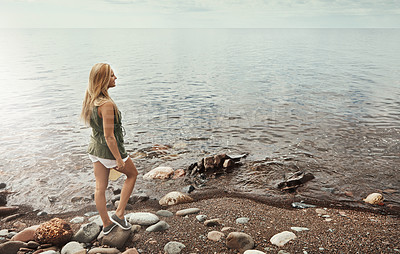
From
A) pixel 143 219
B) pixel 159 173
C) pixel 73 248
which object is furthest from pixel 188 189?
pixel 73 248

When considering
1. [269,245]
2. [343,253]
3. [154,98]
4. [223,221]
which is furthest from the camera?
[154,98]

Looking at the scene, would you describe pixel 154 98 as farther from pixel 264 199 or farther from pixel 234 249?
pixel 234 249

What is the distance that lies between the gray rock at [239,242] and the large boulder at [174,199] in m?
2.19

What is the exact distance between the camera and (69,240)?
189 inches

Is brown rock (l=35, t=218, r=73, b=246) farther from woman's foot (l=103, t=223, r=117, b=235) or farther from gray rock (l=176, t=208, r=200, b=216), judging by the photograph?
gray rock (l=176, t=208, r=200, b=216)

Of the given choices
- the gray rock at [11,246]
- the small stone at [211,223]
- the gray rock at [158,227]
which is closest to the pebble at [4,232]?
the gray rock at [11,246]

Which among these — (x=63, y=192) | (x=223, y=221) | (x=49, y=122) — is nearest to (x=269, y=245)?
(x=223, y=221)

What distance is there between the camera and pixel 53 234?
469 centimetres

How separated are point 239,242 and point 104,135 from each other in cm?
254

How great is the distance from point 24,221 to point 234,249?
14.1 feet

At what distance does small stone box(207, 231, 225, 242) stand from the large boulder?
6.03ft

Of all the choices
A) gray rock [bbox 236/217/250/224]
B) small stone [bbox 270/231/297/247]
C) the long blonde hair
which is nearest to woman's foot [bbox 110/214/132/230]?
the long blonde hair

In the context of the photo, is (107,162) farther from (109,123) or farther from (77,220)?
(77,220)

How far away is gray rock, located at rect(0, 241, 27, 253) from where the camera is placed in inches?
173
